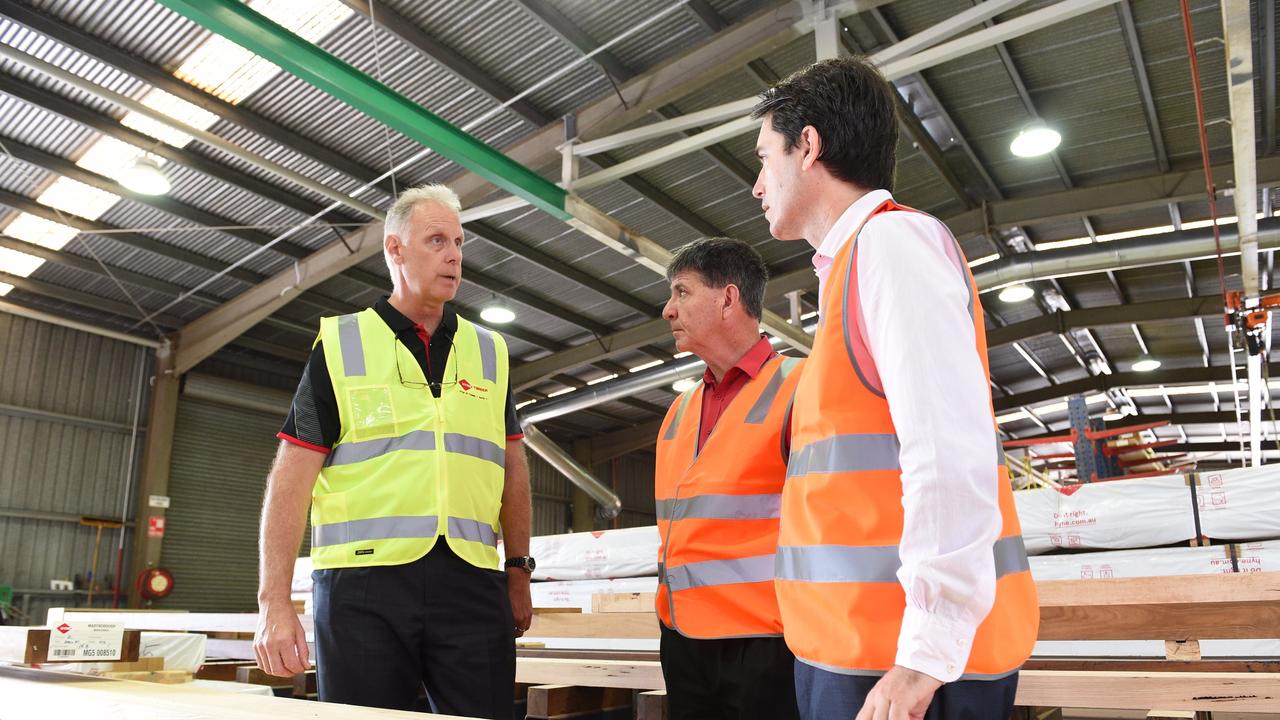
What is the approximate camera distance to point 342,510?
258cm

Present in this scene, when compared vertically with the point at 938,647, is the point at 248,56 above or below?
above

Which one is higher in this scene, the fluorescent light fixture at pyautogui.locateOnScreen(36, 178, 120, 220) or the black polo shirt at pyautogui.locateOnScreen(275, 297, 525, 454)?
the fluorescent light fixture at pyautogui.locateOnScreen(36, 178, 120, 220)

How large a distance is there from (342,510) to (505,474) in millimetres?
599

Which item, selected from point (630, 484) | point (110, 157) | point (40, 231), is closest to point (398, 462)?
point (110, 157)

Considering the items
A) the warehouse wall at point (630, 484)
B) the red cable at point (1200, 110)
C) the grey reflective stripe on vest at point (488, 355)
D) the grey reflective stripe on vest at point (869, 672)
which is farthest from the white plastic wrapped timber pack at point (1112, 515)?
the warehouse wall at point (630, 484)

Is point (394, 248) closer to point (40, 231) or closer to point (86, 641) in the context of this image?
point (86, 641)

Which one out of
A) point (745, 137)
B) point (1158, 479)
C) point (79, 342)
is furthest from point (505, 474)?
point (79, 342)

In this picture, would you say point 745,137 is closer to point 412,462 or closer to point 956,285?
point 412,462

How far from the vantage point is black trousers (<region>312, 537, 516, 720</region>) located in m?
2.41

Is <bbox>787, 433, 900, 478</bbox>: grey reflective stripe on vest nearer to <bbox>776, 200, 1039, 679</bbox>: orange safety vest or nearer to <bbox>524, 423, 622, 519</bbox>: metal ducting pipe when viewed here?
<bbox>776, 200, 1039, 679</bbox>: orange safety vest

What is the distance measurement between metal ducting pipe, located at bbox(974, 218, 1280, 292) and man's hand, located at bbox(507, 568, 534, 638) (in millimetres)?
9322

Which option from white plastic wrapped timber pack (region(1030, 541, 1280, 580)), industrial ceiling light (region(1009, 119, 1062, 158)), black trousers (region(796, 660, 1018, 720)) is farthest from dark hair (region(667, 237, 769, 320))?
industrial ceiling light (region(1009, 119, 1062, 158))

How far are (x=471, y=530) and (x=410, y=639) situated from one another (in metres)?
0.36

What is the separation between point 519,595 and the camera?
9.46ft
